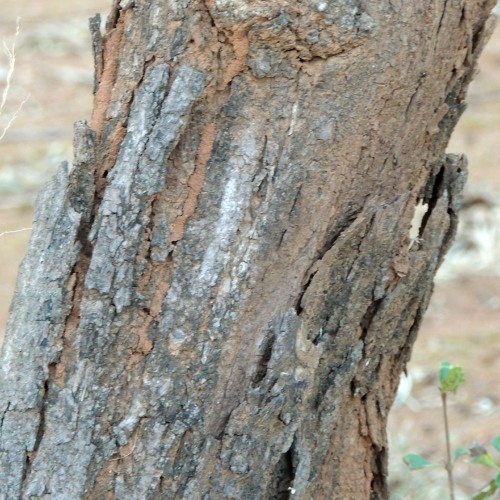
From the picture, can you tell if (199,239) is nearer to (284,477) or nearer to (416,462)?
(284,477)

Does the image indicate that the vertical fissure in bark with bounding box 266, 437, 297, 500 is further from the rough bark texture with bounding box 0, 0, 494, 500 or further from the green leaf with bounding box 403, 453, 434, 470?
the green leaf with bounding box 403, 453, 434, 470

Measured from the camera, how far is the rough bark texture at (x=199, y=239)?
139cm

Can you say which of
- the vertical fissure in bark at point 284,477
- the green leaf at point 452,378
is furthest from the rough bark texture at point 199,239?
the green leaf at point 452,378

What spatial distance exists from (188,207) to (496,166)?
4.40 metres

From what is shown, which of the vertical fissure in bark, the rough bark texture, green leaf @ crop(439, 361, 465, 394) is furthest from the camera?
green leaf @ crop(439, 361, 465, 394)

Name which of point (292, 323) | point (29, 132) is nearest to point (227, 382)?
point (292, 323)

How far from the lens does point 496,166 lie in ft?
18.2

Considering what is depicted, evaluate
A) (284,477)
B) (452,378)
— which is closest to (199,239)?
(284,477)

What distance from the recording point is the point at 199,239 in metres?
1.42

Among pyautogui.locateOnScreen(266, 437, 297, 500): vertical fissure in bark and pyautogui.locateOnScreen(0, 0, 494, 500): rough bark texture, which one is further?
pyautogui.locateOnScreen(266, 437, 297, 500): vertical fissure in bark

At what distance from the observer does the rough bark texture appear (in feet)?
4.57

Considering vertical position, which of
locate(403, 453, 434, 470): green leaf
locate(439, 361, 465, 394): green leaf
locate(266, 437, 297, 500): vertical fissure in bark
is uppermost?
locate(439, 361, 465, 394): green leaf

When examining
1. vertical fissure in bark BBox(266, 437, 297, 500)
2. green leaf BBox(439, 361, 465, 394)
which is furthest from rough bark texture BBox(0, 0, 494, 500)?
green leaf BBox(439, 361, 465, 394)

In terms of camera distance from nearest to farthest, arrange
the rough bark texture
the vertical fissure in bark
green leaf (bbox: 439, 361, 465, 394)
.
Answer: the rough bark texture < the vertical fissure in bark < green leaf (bbox: 439, 361, 465, 394)
